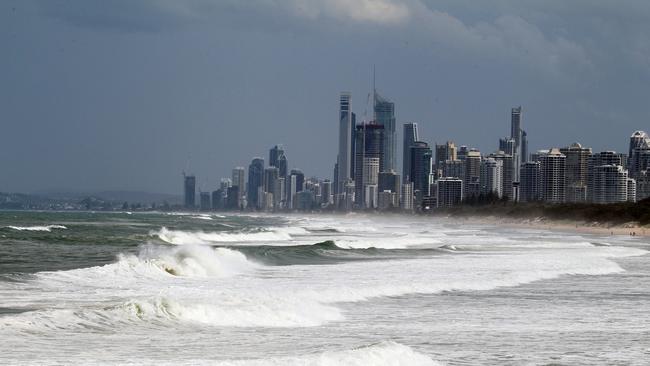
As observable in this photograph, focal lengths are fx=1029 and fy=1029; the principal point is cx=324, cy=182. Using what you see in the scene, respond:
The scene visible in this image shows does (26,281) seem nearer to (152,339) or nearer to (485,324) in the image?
(152,339)

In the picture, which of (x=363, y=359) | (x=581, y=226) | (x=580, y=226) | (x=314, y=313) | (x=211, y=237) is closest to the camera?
(x=363, y=359)

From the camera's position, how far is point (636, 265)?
44031 mm

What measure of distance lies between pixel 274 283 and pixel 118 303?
8813mm

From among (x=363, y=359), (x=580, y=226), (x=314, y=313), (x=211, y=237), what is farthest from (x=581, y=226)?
(x=363, y=359)

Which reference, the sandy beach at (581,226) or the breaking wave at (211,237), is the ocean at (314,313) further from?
the sandy beach at (581,226)

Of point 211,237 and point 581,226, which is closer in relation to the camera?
point 211,237

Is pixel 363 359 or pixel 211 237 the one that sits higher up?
pixel 363 359

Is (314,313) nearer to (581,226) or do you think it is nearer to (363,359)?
(363,359)

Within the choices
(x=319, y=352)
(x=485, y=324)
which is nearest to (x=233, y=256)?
(x=485, y=324)

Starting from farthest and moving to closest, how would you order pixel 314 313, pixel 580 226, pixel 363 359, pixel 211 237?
pixel 580 226 < pixel 211 237 < pixel 314 313 < pixel 363 359

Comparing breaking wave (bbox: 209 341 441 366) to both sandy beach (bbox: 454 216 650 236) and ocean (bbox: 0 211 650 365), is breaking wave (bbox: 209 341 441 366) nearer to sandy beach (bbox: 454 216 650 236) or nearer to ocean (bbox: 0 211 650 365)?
ocean (bbox: 0 211 650 365)

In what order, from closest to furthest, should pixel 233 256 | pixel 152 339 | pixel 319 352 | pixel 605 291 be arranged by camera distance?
pixel 319 352, pixel 152 339, pixel 605 291, pixel 233 256

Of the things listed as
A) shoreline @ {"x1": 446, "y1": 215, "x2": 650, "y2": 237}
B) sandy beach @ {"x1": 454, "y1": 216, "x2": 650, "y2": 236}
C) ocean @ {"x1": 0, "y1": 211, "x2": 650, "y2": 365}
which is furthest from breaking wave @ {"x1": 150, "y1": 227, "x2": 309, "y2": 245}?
sandy beach @ {"x1": 454, "y1": 216, "x2": 650, "y2": 236}

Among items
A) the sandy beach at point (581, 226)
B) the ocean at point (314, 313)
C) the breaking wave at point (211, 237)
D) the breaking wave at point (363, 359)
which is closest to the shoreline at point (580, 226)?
the sandy beach at point (581, 226)
